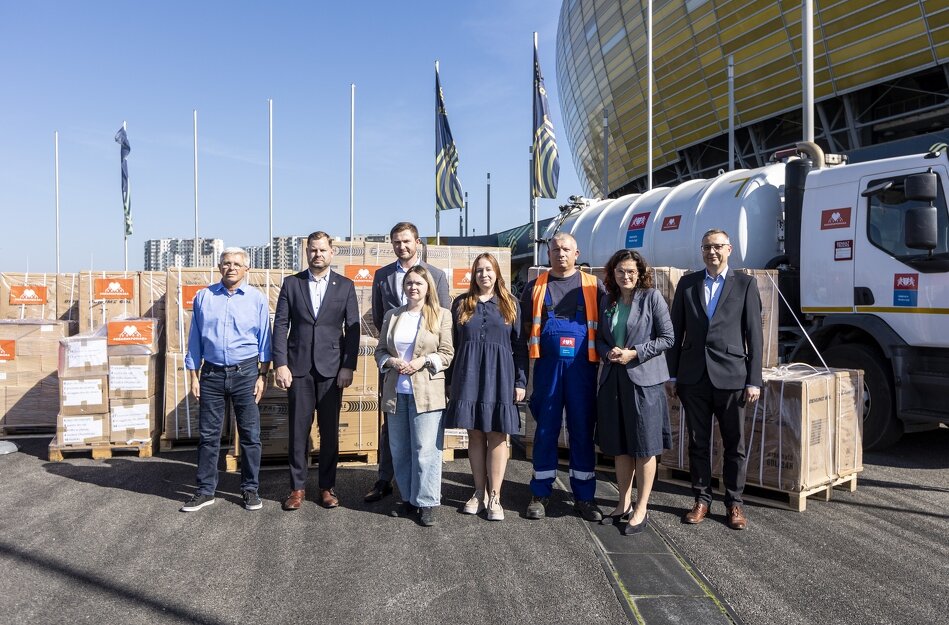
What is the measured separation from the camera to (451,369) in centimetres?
470

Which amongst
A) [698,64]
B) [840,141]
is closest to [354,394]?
[840,141]

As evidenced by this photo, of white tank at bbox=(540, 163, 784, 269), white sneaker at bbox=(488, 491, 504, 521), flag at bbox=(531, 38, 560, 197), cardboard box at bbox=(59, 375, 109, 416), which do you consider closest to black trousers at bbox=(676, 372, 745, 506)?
white sneaker at bbox=(488, 491, 504, 521)

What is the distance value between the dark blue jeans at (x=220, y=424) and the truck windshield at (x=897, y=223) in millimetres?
5800

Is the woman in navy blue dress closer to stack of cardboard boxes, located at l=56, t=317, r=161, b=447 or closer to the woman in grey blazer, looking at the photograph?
the woman in grey blazer

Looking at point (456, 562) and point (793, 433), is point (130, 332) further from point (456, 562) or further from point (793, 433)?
point (793, 433)

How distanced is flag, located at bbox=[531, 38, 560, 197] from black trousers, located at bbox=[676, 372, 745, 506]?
329 inches

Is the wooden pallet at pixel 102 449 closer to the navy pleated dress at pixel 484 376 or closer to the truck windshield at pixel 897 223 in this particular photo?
the navy pleated dress at pixel 484 376

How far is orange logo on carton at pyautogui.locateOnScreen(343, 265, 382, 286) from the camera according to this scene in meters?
7.40

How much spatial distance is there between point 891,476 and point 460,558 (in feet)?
14.1

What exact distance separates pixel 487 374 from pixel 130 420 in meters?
4.01

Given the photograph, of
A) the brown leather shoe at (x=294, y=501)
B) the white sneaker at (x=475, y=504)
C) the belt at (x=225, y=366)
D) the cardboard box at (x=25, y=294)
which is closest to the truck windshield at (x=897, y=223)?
the white sneaker at (x=475, y=504)

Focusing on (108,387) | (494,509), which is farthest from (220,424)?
(494,509)

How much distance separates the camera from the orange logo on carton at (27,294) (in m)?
9.34

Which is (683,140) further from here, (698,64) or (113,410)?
(113,410)
